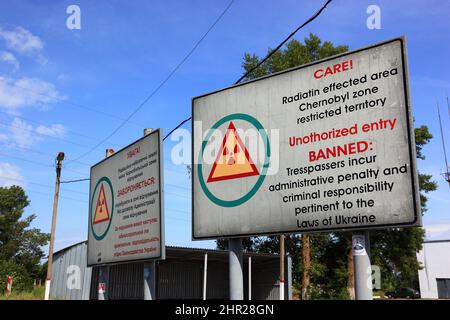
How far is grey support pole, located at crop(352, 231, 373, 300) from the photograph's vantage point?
169 inches

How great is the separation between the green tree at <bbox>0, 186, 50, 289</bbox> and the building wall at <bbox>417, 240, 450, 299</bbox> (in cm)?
4855

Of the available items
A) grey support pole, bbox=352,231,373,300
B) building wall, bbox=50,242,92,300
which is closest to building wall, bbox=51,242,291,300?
building wall, bbox=50,242,92,300

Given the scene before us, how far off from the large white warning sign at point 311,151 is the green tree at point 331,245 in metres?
34.2

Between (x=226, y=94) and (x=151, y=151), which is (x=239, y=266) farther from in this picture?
(x=151, y=151)

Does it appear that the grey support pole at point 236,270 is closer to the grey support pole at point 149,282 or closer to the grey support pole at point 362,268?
the grey support pole at point 362,268

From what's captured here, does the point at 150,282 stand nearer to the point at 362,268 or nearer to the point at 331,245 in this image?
the point at 362,268

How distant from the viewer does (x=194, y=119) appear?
6348mm

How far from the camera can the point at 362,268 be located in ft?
14.3

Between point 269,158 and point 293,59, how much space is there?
3591 cm

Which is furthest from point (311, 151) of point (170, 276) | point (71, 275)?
point (170, 276)

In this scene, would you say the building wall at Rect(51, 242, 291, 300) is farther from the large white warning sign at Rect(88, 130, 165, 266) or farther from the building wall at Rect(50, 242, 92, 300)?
the large white warning sign at Rect(88, 130, 165, 266)

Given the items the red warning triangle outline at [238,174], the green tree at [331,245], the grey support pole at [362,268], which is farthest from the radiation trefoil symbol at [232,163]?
the green tree at [331,245]

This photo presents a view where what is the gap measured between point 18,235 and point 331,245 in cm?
4484
